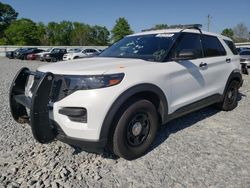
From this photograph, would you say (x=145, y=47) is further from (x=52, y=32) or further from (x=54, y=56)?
(x=52, y=32)

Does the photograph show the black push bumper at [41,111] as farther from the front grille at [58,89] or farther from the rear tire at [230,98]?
the rear tire at [230,98]

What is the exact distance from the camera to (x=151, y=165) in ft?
11.6

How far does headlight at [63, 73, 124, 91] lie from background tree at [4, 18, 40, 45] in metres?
67.6

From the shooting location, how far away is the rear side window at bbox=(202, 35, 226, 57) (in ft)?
16.4

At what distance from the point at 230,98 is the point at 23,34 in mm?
67189

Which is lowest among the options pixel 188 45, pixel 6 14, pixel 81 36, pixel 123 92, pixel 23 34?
pixel 123 92

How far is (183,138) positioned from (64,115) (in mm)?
2115

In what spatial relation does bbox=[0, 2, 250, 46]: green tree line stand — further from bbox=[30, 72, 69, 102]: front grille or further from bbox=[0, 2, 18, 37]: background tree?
bbox=[30, 72, 69, 102]: front grille

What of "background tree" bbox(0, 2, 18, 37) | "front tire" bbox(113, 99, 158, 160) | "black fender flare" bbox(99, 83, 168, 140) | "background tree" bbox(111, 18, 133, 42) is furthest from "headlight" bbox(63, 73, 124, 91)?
"background tree" bbox(0, 2, 18, 37)

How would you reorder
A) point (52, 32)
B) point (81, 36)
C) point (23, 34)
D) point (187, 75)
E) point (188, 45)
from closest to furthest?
point (187, 75)
point (188, 45)
point (23, 34)
point (81, 36)
point (52, 32)

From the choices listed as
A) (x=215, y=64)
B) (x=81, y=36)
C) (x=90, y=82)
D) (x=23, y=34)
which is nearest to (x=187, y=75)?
(x=215, y=64)

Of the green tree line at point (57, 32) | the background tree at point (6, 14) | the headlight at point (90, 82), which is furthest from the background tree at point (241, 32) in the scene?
the headlight at point (90, 82)

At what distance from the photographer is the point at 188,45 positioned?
456cm

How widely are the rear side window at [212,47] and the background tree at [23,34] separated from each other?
66.3m
